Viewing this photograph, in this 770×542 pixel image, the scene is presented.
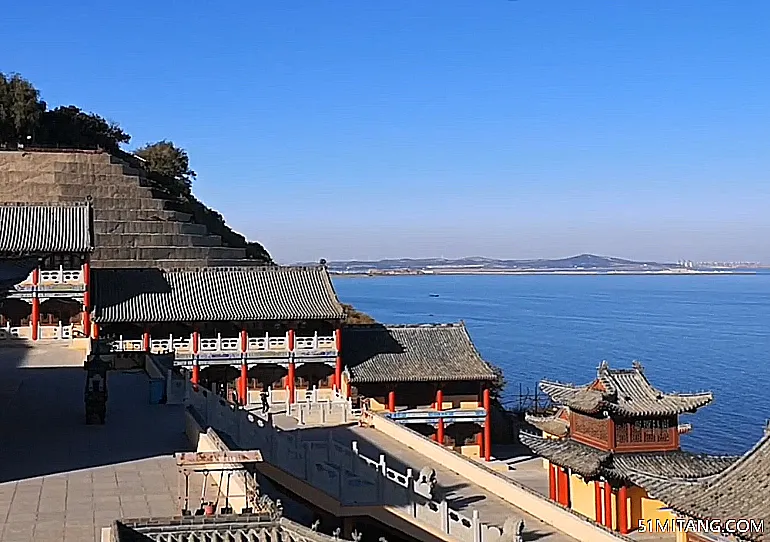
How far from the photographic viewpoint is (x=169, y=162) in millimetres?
71375

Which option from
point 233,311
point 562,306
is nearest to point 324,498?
point 233,311

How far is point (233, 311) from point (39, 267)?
7365mm

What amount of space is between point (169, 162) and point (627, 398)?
51011 mm

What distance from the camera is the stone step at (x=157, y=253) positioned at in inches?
1962

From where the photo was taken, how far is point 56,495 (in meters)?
13.7

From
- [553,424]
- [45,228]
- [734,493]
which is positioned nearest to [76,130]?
[45,228]

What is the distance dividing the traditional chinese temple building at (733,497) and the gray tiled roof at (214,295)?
2336 centimetres

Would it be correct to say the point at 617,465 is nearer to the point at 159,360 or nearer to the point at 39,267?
the point at 159,360

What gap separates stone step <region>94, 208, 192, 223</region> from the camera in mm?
51625

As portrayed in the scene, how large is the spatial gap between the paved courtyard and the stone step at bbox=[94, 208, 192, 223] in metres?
26.7

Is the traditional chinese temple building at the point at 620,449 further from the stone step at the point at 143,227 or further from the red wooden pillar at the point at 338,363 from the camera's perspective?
the stone step at the point at 143,227

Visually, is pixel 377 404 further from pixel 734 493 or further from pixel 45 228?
pixel 734 493

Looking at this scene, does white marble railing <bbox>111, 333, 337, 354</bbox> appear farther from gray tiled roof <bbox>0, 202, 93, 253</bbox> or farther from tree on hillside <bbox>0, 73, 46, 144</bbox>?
tree on hillside <bbox>0, 73, 46, 144</bbox>

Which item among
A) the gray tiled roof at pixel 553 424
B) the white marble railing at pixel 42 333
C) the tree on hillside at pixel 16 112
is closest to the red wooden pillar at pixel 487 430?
the gray tiled roof at pixel 553 424
